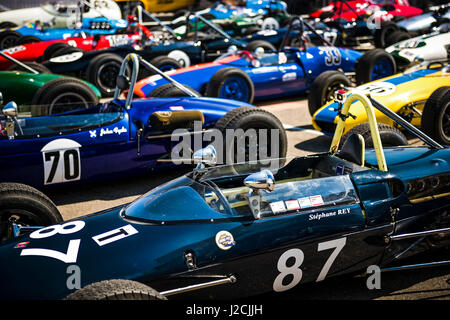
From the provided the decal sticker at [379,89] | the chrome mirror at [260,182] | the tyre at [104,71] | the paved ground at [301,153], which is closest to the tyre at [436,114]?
the decal sticker at [379,89]

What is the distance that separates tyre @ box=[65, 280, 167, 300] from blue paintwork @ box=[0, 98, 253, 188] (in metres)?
2.91

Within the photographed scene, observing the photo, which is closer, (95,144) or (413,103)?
(95,144)

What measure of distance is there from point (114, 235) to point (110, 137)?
2562 millimetres

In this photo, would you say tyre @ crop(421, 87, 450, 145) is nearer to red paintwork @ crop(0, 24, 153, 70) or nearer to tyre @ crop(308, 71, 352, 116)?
tyre @ crop(308, 71, 352, 116)

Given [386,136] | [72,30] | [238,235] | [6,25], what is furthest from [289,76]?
[6,25]

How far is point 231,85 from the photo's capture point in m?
8.86

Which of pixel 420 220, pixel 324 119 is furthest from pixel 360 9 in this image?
pixel 420 220

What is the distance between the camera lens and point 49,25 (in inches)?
540

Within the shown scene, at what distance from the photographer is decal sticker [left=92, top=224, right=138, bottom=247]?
316cm

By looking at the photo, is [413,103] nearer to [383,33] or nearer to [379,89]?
[379,89]

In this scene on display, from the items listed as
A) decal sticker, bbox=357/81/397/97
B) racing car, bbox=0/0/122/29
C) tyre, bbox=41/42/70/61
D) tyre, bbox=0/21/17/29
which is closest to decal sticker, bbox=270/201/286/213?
decal sticker, bbox=357/81/397/97

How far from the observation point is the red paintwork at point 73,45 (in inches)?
454

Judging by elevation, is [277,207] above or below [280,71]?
above
